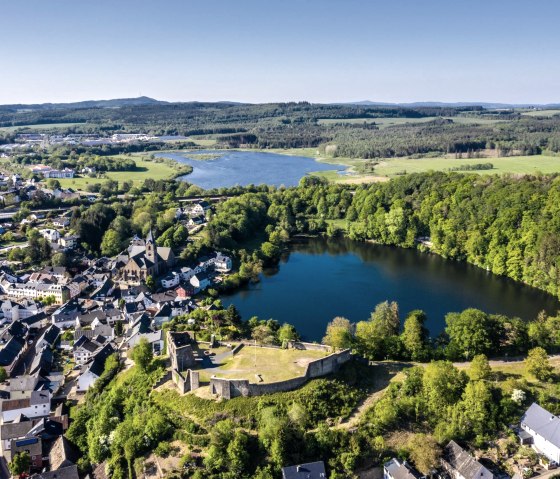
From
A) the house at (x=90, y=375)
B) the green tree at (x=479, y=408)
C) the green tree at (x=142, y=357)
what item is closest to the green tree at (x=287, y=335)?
the green tree at (x=142, y=357)

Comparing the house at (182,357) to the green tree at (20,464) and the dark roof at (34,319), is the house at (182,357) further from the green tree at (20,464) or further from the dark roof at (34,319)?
the dark roof at (34,319)

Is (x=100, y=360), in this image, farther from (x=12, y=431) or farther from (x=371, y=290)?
(x=371, y=290)

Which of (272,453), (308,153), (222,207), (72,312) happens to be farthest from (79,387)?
(308,153)

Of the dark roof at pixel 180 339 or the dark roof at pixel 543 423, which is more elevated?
the dark roof at pixel 180 339

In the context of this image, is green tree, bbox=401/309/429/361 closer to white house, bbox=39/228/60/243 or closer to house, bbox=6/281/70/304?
Answer: house, bbox=6/281/70/304

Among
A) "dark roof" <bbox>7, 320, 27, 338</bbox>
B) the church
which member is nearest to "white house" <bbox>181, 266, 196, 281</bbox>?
the church

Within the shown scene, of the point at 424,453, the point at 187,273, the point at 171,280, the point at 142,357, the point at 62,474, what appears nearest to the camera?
the point at 424,453

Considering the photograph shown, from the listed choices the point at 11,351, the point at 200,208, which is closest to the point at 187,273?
the point at 11,351
